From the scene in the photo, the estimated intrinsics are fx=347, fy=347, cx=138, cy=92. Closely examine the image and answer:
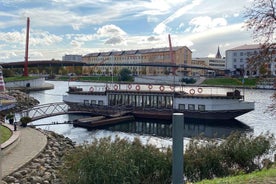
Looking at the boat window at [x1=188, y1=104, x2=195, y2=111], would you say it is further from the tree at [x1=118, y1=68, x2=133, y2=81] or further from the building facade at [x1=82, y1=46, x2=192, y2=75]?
the building facade at [x1=82, y1=46, x2=192, y2=75]

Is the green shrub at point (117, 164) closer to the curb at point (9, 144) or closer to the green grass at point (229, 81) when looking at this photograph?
the curb at point (9, 144)

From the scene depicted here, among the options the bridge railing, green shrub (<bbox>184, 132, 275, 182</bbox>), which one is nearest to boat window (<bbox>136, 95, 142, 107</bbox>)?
the bridge railing

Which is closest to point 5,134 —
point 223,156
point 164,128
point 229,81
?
point 223,156

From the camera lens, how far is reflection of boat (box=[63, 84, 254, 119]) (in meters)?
43.9

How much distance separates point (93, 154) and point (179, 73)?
141 metres

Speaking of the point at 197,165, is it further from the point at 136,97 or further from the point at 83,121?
the point at 136,97

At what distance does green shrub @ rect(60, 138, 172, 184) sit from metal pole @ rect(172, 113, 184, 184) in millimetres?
7657

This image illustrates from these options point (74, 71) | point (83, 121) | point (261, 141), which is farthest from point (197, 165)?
point (74, 71)

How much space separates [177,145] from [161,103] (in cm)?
4408

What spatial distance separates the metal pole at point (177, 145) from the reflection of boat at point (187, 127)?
32.0 meters

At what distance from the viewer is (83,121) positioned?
38188 millimetres

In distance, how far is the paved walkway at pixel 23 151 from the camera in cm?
1636

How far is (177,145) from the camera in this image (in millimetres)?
3801

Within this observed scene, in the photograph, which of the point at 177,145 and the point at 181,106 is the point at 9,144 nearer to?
the point at 177,145
